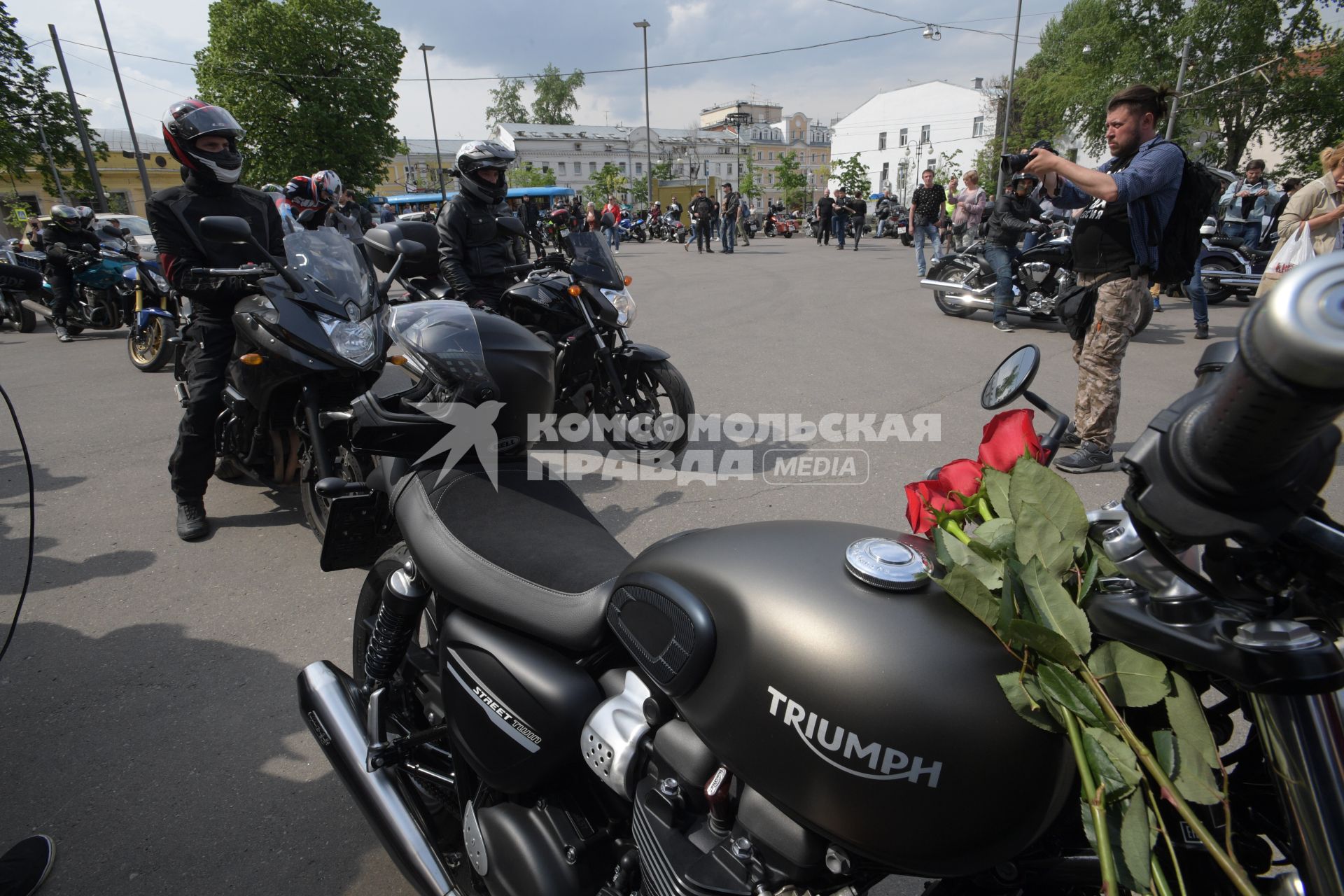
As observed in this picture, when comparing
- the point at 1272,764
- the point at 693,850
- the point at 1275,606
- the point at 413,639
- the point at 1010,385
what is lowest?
the point at 413,639

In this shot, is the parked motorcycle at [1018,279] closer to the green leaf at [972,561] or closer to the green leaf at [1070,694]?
the green leaf at [972,561]

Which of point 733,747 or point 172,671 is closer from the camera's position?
point 733,747

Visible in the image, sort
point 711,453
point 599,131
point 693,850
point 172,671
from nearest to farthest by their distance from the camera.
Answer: point 693,850 < point 172,671 < point 711,453 < point 599,131

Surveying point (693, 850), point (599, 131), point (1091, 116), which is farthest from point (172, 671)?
point (599, 131)

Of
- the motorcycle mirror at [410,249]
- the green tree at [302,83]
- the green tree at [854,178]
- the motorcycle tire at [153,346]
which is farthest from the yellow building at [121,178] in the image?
the motorcycle mirror at [410,249]

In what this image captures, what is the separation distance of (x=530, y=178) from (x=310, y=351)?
64150mm

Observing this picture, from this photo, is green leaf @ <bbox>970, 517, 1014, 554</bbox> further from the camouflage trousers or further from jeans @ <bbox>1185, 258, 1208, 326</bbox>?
jeans @ <bbox>1185, 258, 1208, 326</bbox>

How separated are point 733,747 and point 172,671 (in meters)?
2.75

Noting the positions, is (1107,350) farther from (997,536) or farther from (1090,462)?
(997,536)

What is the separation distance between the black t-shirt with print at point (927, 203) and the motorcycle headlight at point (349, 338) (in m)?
11.7

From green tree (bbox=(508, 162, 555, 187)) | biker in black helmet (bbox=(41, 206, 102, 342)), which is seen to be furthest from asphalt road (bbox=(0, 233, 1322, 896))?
green tree (bbox=(508, 162, 555, 187))

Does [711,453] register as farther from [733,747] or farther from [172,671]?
[733,747]

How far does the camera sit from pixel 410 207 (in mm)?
31000

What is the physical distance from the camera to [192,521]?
396 cm
